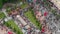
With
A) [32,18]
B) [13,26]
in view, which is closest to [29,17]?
[32,18]

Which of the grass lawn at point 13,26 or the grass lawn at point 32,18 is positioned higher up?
the grass lawn at point 32,18

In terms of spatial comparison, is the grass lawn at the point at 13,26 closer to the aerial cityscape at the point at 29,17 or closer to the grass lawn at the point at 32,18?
the aerial cityscape at the point at 29,17

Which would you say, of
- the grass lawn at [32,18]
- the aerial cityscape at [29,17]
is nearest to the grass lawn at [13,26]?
the aerial cityscape at [29,17]

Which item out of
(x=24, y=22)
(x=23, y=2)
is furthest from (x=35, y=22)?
(x=23, y=2)

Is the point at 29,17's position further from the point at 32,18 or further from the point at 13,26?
the point at 13,26

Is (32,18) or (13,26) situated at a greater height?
(32,18)

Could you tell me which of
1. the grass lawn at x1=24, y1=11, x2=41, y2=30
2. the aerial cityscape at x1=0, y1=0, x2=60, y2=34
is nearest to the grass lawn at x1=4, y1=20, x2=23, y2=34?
the aerial cityscape at x1=0, y1=0, x2=60, y2=34

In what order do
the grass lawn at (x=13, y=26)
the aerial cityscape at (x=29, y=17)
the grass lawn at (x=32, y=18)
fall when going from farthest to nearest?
the grass lawn at (x=32, y=18) < the aerial cityscape at (x=29, y=17) < the grass lawn at (x=13, y=26)

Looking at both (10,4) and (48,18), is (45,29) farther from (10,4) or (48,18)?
(10,4)
